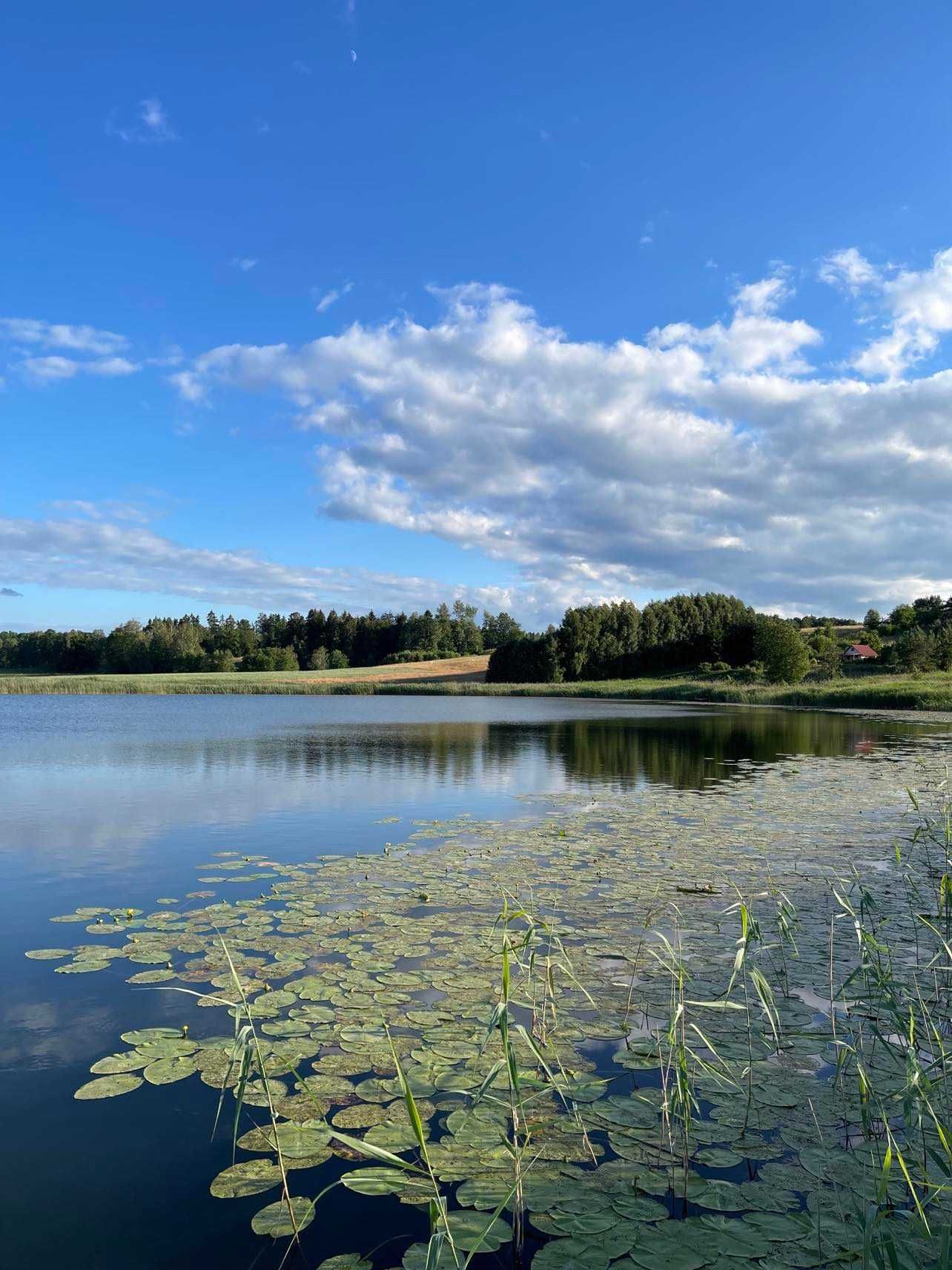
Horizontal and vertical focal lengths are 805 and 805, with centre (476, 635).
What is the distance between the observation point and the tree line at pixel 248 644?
102 metres

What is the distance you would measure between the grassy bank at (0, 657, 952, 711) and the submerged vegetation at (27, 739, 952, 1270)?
43475 mm

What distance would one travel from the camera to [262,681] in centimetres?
7731

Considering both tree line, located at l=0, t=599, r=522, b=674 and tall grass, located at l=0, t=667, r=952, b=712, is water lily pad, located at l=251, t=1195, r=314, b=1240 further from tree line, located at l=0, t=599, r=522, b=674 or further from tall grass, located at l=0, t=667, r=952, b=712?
tree line, located at l=0, t=599, r=522, b=674

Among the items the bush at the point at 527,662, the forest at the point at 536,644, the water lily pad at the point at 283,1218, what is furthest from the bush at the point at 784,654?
the water lily pad at the point at 283,1218

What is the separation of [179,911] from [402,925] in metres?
2.41

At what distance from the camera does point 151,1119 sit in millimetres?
4527

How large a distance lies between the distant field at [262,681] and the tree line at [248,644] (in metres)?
14.4

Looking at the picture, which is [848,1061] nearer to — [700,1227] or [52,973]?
[700,1227]

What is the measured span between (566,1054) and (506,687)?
70814mm

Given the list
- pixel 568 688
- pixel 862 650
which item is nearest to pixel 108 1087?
pixel 568 688

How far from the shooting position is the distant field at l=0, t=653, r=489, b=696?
202ft

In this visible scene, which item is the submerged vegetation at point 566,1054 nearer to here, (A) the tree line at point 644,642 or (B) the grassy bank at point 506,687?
(B) the grassy bank at point 506,687

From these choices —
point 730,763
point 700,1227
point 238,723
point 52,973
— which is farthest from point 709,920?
point 238,723

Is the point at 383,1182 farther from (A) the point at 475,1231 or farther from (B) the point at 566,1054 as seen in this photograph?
(B) the point at 566,1054
